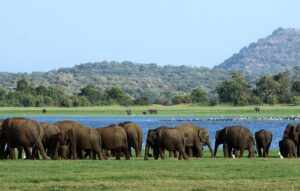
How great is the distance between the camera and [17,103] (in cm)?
17750

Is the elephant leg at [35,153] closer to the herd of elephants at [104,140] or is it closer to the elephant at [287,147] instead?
the herd of elephants at [104,140]

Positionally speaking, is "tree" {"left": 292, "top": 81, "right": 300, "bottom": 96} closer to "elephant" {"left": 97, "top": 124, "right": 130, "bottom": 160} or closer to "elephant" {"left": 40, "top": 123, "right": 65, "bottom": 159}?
"elephant" {"left": 97, "top": 124, "right": 130, "bottom": 160}

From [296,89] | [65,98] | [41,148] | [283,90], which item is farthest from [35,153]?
[296,89]

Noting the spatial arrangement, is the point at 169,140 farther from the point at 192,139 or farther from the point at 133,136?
the point at 133,136

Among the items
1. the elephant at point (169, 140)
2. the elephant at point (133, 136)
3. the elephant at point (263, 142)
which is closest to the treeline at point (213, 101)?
the elephant at point (263, 142)

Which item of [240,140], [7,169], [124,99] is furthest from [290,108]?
[7,169]

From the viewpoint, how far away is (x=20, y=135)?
1342 inches

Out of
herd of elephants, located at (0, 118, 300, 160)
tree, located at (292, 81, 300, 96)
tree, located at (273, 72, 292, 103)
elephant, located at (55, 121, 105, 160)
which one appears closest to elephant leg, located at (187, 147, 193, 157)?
herd of elephants, located at (0, 118, 300, 160)

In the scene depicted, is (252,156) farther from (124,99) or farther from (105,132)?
(124,99)

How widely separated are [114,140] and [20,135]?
148 inches

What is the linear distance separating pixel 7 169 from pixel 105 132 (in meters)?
8.35

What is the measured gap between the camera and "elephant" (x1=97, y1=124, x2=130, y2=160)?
35906 millimetres

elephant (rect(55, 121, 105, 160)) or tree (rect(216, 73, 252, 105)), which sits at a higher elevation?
tree (rect(216, 73, 252, 105))

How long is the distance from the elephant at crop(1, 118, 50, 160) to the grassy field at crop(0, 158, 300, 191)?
2.88m
